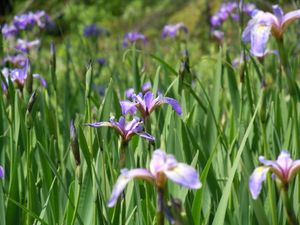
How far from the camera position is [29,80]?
5.89 ft

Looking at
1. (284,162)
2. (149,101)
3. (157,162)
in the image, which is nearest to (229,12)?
(149,101)

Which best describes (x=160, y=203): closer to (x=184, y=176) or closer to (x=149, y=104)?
(x=184, y=176)

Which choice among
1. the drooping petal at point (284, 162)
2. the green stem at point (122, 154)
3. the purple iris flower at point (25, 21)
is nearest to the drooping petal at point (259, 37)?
the drooping petal at point (284, 162)

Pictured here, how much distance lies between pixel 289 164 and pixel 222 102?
1.56m

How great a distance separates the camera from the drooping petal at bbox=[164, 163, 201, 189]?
83 cm

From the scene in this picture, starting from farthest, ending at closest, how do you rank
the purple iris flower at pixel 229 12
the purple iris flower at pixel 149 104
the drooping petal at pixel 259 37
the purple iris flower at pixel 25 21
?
1. the purple iris flower at pixel 229 12
2. the purple iris flower at pixel 25 21
3. the purple iris flower at pixel 149 104
4. the drooping petal at pixel 259 37

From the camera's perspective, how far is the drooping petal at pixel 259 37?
1185 mm

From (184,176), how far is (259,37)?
1.56 ft

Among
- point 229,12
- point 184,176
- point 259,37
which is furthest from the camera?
point 229,12

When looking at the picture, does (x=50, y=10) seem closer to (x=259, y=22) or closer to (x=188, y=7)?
(x=188, y=7)

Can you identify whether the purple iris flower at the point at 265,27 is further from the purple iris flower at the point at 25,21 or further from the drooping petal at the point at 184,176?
the purple iris flower at the point at 25,21

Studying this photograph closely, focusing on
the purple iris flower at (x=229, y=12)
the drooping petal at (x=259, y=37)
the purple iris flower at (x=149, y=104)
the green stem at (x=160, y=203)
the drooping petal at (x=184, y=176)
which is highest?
the purple iris flower at (x=229, y=12)

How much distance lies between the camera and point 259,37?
46.9 inches

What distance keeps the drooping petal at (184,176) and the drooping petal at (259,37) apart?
423 millimetres
